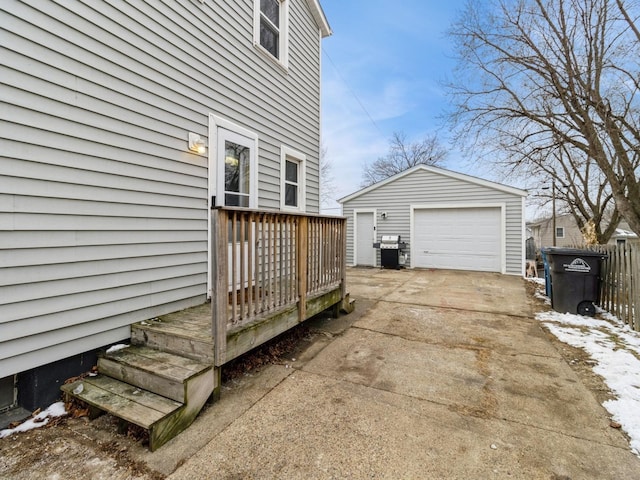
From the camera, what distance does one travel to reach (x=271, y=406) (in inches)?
90.1

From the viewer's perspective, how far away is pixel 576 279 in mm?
4738

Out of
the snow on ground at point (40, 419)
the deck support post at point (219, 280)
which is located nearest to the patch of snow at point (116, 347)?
the snow on ground at point (40, 419)

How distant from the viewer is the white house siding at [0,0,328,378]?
210 cm

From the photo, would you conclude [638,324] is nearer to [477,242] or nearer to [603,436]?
[603,436]

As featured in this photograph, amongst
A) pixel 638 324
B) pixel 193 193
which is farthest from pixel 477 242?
pixel 193 193

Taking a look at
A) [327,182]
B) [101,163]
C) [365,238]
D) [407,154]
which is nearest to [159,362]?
[101,163]

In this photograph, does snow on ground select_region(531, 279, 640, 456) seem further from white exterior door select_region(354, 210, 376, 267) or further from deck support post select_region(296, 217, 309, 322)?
white exterior door select_region(354, 210, 376, 267)

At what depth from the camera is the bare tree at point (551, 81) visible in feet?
20.8

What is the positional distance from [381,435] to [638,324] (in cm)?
422

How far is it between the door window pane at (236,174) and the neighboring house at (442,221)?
7.32 m

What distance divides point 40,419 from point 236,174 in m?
3.08

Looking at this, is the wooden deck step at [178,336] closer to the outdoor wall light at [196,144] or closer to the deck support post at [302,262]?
the deck support post at [302,262]

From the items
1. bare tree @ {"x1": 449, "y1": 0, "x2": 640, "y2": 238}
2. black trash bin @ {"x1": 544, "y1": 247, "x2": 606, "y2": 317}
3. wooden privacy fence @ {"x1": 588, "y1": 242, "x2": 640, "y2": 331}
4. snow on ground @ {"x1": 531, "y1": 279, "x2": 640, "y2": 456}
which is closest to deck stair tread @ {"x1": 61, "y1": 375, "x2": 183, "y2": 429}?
snow on ground @ {"x1": 531, "y1": 279, "x2": 640, "y2": 456}

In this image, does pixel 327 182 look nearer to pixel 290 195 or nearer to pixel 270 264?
pixel 290 195
